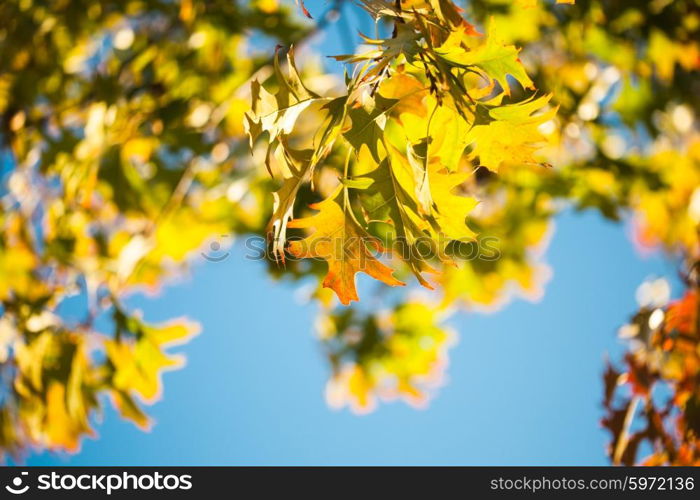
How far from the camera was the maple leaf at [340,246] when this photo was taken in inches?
23.7

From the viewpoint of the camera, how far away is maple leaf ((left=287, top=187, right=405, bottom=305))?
0.60 metres

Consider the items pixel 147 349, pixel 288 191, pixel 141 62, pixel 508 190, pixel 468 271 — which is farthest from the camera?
pixel 468 271

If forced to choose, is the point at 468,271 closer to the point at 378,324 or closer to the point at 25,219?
the point at 378,324

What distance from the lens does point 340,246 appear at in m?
0.61

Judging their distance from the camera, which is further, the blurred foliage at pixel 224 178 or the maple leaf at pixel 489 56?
the blurred foliage at pixel 224 178

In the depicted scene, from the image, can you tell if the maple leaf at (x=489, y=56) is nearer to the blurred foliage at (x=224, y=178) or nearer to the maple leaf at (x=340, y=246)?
the maple leaf at (x=340, y=246)

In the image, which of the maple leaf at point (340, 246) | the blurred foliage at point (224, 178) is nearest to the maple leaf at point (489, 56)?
the maple leaf at point (340, 246)

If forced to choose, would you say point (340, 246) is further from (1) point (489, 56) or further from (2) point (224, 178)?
(2) point (224, 178)

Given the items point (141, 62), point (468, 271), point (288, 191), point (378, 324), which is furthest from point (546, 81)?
point (288, 191)

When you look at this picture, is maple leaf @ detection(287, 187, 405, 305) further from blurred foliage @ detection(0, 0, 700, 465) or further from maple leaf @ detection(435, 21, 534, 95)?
blurred foliage @ detection(0, 0, 700, 465)

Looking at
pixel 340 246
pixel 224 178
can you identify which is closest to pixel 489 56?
pixel 340 246

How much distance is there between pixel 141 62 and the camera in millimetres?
1828

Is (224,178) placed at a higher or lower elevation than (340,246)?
higher

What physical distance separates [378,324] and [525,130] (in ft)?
5.33
